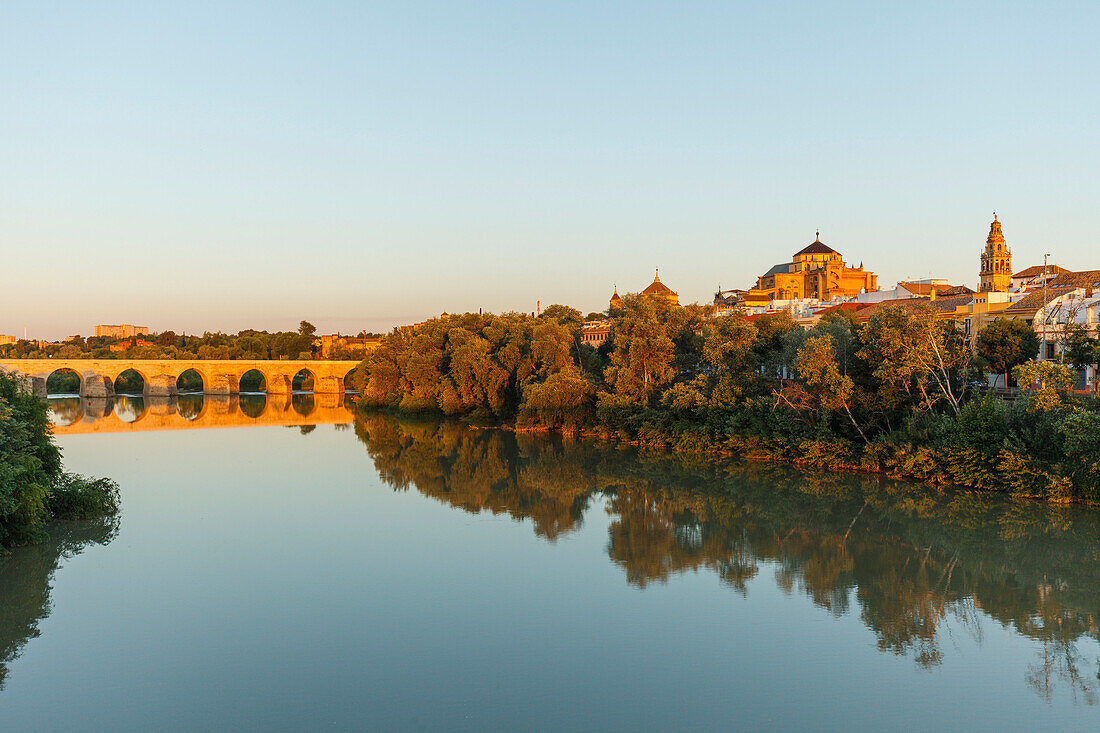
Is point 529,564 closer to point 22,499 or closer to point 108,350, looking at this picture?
point 22,499

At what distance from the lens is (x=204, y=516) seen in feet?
59.3

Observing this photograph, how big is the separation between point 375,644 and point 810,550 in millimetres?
8813

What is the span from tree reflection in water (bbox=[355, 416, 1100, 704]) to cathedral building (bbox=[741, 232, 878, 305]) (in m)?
58.1

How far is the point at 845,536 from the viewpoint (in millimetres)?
16547

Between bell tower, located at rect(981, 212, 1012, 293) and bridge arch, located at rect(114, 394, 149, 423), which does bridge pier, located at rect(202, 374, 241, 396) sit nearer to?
bridge arch, located at rect(114, 394, 149, 423)

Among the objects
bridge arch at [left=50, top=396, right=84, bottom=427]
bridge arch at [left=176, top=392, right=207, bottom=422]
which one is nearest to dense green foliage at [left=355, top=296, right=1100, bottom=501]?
bridge arch at [left=176, top=392, right=207, bottom=422]

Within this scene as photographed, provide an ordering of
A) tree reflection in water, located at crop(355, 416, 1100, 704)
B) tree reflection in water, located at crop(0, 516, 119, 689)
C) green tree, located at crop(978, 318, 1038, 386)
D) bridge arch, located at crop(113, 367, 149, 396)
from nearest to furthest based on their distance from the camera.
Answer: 1. tree reflection in water, located at crop(0, 516, 119, 689)
2. tree reflection in water, located at crop(355, 416, 1100, 704)
3. green tree, located at crop(978, 318, 1038, 386)
4. bridge arch, located at crop(113, 367, 149, 396)

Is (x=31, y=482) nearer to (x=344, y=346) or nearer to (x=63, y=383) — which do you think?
(x=63, y=383)

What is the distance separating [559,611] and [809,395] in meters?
14.4

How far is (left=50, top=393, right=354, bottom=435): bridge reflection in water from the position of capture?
41.8m

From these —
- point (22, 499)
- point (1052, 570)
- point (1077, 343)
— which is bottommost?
point (1052, 570)

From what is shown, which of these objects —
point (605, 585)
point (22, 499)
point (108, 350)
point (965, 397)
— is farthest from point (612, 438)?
point (108, 350)

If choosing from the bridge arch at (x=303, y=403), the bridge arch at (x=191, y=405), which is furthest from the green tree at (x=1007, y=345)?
the bridge arch at (x=191, y=405)

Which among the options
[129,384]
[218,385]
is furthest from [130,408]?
[129,384]
